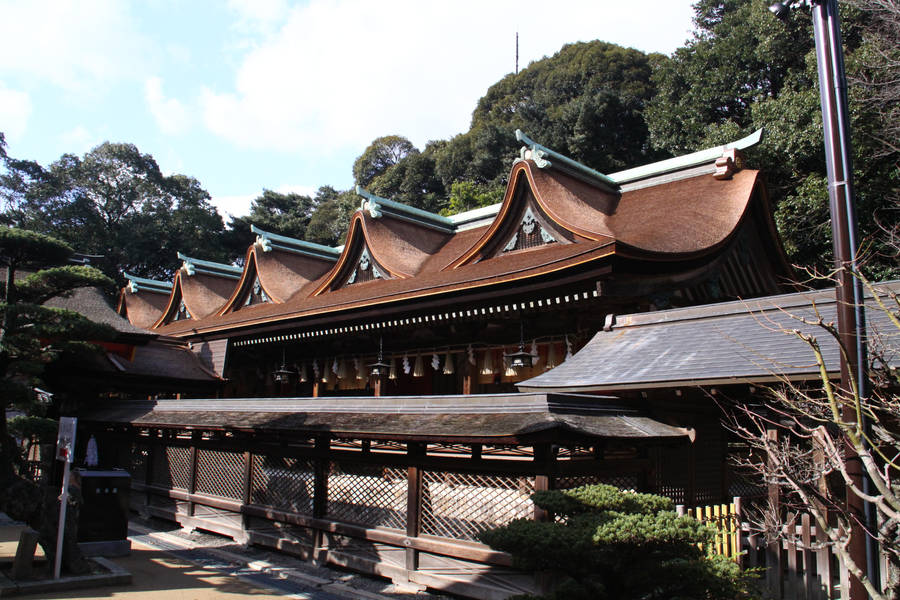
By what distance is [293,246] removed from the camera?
21359 millimetres

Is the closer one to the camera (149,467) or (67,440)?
(67,440)

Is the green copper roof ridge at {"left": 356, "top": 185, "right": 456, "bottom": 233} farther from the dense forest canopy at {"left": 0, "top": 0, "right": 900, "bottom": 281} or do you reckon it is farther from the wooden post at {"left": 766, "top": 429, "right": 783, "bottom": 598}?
the wooden post at {"left": 766, "top": 429, "right": 783, "bottom": 598}

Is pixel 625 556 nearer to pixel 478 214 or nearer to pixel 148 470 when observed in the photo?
pixel 148 470

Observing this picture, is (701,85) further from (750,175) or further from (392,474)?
(392,474)

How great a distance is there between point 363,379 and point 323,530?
267 inches

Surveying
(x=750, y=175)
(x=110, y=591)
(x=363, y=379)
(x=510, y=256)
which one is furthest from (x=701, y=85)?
(x=110, y=591)

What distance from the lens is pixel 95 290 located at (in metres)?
17.6

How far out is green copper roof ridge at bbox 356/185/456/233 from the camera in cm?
1711

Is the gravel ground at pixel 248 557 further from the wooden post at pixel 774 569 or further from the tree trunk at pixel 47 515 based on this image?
the wooden post at pixel 774 569

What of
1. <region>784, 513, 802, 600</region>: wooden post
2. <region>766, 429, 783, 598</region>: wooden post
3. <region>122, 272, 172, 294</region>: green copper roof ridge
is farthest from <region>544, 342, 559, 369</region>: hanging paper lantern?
<region>122, 272, 172, 294</region>: green copper roof ridge

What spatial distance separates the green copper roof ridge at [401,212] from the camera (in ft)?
56.1

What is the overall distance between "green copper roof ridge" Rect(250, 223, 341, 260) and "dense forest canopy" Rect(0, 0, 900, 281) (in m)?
13.6

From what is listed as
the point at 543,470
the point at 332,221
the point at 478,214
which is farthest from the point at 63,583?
the point at 332,221

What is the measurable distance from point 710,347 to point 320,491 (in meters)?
5.90
